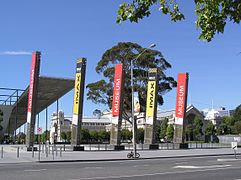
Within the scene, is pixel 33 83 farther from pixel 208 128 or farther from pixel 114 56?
pixel 208 128

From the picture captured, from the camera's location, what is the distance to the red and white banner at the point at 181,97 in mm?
53188

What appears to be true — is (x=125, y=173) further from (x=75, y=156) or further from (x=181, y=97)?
(x=181, y=97)

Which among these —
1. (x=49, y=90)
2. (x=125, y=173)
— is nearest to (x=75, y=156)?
(x=125, y=173)

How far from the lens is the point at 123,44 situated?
70750 mm

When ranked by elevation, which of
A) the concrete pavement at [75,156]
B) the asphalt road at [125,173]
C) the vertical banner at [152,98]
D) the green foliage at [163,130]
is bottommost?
the concrete pavement at [75,156]

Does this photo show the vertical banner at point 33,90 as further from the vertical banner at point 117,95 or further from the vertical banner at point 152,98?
the vertical banner at point 152,98

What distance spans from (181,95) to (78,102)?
15.9 metres

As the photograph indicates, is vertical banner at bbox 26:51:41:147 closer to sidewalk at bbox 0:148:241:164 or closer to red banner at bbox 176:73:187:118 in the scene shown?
sidewalk at bbox 0:148:241:164

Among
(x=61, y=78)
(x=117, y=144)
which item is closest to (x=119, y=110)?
(x=117, y=144)

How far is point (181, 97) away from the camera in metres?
53.8

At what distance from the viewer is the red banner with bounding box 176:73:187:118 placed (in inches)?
2095

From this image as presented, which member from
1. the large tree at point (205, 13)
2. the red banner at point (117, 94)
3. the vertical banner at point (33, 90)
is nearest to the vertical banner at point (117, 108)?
the red banner at point (117, 94)

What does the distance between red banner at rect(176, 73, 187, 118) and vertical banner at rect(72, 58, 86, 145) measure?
48.8 feet

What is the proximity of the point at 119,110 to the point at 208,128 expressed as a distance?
87.7 meters
